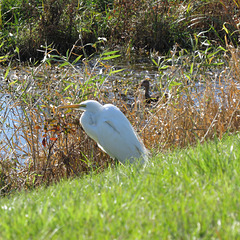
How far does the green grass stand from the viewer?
200 centimetres

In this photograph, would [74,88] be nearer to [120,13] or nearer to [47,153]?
[47,153]

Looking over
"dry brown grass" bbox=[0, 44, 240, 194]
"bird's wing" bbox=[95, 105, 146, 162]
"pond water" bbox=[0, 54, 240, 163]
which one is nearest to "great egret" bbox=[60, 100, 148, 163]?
"bird's wing" bbox=[95, 105, 146, 162]

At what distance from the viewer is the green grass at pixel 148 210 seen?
2000 millimetres

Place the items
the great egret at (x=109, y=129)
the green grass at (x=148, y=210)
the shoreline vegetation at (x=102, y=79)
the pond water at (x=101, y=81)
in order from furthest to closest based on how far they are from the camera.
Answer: the pond water at (x=101, y=81), the shoreline vegetation at (x=102, y=79), the great egret at (x=109, y=129), the green grass at (x=148, y=210)

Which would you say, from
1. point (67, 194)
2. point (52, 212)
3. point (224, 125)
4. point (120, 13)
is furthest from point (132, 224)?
point (120, 13)

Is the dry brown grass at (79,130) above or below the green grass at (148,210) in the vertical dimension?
below

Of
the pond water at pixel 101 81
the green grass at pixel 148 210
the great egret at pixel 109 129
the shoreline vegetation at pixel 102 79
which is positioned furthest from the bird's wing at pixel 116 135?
the green grass at pixel 148 210

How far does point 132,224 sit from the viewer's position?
2055 mm

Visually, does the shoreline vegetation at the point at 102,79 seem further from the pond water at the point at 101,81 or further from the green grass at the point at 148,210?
the green grass at the point at 148,210

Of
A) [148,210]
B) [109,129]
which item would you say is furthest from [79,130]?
[148,210]

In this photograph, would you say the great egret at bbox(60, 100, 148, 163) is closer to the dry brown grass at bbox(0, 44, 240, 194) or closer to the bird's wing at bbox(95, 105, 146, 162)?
the bird's wing at bbox(95, 105, 146, 162)

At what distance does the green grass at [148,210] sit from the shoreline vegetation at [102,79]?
5.37 ft

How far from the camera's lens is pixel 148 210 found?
2.22m

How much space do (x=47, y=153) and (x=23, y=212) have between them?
301 centimetres
